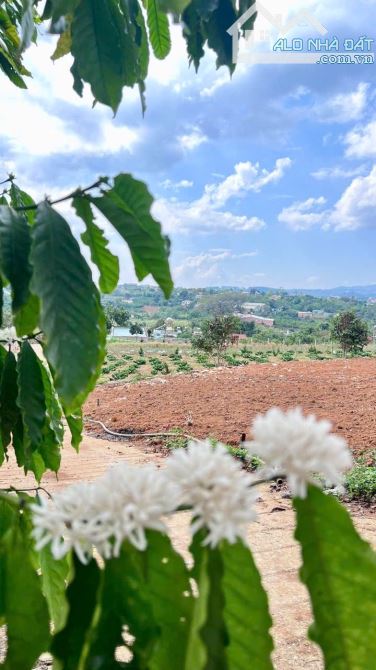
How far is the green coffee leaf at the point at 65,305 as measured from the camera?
60 cm

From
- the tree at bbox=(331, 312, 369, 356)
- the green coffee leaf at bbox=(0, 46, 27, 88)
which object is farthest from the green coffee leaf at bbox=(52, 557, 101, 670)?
the tree at bbox=(331, 312, 369, 356)

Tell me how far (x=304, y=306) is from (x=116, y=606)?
124 m

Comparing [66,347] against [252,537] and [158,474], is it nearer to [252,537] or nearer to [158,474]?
[158,474]

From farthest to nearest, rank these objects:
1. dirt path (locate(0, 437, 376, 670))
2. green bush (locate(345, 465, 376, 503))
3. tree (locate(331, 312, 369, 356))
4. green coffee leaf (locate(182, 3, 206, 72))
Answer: tree (locate(331, 312, 369, 356)), green bush (locate(345, 465, 376, 503)), dirt path (locate(0, 437, 376, 670)), green coffee leaf (locate(182, 3, 206, 72))

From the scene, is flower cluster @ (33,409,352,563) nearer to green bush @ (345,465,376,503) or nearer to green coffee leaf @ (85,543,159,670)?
green coffee leaf @ (85,543,159,670)

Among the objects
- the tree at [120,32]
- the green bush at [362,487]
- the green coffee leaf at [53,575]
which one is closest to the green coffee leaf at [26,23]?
the tree at [120,32]

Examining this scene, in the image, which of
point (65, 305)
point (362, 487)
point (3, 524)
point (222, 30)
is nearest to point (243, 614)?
point (65, 305)

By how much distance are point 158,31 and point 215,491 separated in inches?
42.1

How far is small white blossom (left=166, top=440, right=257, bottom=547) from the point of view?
0.33m

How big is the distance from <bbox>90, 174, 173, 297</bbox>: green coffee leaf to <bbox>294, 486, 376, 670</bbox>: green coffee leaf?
48cm

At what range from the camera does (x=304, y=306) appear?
122m

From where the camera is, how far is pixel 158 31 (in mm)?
1124

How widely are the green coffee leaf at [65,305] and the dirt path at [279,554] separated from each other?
1314 mm

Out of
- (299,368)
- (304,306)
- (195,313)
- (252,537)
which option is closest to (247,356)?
(299,368)
